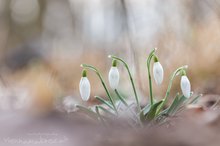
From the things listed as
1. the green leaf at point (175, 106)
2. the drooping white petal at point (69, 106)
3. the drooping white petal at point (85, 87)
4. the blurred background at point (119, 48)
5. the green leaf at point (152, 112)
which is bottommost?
the green leaf at point (152, 112)

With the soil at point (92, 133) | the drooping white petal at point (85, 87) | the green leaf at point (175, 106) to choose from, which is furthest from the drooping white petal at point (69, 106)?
the soil at point (92, 133)

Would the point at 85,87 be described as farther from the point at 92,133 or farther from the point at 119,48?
the point at 119,48

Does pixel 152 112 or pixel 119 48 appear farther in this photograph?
pixel 119 48

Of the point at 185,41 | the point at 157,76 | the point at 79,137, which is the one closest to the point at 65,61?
the point at 185,41

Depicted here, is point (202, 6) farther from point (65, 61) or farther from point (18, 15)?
point (18, 15)

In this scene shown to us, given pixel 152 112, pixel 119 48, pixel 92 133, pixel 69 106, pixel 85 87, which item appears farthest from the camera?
pixel 119 48

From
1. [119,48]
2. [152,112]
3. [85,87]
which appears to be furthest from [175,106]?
[119,48]

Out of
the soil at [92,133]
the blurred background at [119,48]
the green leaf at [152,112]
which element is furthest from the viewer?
the blurred background at [119,48]

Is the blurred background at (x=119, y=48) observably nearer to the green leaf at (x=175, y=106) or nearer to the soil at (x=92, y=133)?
the green leaf at (x=175, y=106)

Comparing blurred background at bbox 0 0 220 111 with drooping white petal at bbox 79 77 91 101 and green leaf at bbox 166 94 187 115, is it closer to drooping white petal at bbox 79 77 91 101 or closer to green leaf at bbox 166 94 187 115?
drooping white petal at bbox 79 77 91 101
